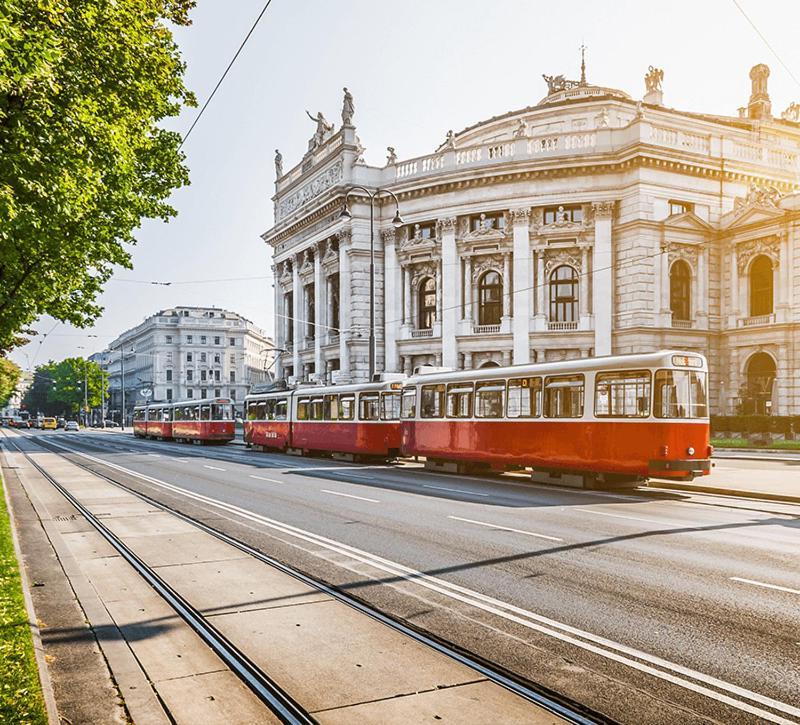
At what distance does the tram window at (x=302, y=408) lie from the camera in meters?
36.7

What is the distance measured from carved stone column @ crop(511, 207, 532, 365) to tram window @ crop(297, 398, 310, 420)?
1578 centimetres

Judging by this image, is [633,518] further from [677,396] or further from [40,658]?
[40,658]

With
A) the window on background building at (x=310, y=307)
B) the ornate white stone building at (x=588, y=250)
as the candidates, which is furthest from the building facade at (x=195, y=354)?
the ornate white stone building at (x=588, y=250)

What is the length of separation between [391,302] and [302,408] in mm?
17980

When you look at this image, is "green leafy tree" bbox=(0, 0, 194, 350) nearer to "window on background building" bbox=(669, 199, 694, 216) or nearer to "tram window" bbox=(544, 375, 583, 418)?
"tram window" bbox=(544, 375, 583, 418)

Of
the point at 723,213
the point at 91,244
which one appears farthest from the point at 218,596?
the point at 723,213

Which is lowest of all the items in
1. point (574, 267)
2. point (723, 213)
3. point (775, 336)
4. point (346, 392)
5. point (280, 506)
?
point (280, 506)

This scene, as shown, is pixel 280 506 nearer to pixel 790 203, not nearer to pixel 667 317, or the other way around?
pixel 667 317

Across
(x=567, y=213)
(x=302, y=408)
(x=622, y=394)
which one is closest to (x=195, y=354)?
(x=567, y=213)

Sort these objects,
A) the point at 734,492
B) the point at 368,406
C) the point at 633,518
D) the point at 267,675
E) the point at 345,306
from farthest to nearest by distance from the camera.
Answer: the point at 345,306 < the point at 368,406 < the point at 734,492 < the point at 633,518 < the point at 267,675

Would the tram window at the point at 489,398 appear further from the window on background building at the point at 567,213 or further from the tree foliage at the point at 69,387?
the tree foliage at the point at 69,387

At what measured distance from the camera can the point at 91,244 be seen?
1922 centimetres

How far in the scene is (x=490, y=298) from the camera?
50375mm

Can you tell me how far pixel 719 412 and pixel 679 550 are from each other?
3805 cm
